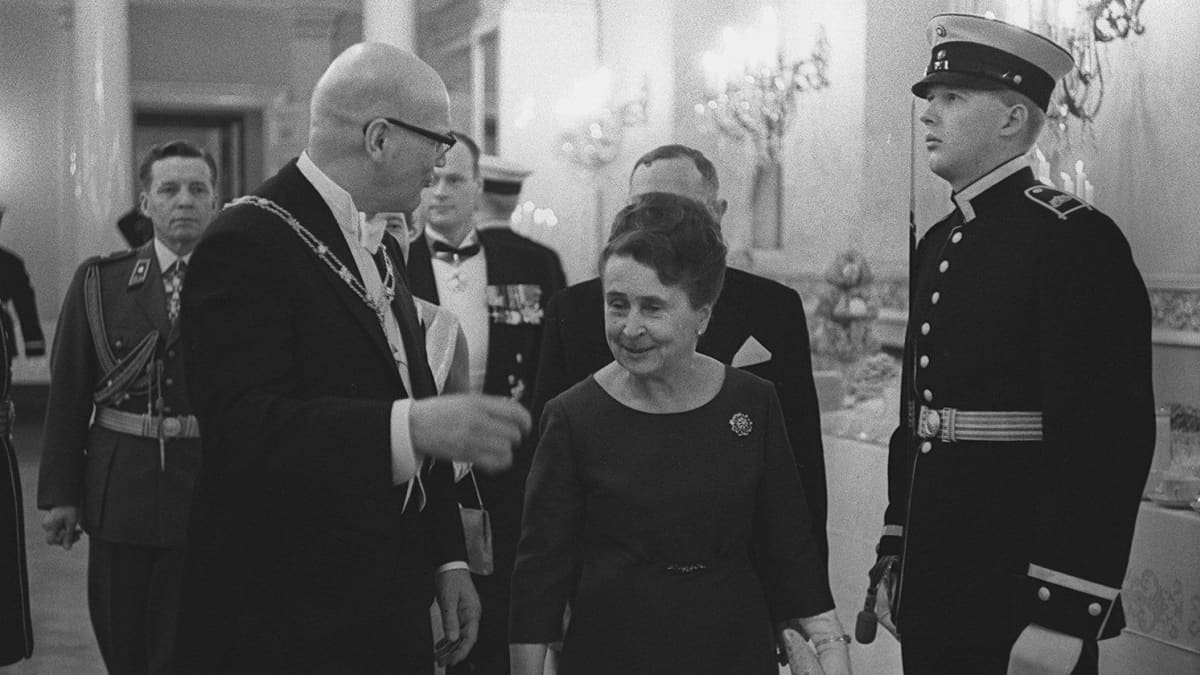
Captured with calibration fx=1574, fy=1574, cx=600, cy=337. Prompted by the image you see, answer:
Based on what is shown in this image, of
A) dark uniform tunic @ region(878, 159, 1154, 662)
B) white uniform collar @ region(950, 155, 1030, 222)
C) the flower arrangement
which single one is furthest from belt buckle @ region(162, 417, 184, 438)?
the flower arrangement

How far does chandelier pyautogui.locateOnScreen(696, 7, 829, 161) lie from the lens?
8680 mm

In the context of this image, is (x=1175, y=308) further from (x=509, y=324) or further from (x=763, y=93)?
(x=763, y=93)

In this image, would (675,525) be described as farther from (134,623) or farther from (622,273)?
(134,623)

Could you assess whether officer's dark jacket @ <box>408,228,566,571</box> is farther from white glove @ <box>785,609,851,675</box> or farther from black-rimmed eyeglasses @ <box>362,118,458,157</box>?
black-rimmed eyeglasses @ <box>362,118,458,157</box>

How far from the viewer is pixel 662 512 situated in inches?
98.8

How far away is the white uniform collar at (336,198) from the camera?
2395mm

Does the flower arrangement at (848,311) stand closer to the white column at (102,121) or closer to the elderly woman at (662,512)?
the elderly woman at (662,512)

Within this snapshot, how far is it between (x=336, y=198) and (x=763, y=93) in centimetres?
683

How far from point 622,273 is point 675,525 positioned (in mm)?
415

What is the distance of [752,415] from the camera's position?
2592mm

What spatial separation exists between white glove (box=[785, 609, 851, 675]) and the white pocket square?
30.2 inches

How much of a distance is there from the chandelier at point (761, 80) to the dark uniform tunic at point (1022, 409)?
18.9ft

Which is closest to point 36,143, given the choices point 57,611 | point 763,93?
point 763,93

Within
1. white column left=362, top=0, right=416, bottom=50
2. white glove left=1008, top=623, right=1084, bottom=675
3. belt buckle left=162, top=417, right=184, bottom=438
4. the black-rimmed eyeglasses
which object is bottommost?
white glove left=1008, top=623, right=1084, bottom=675
